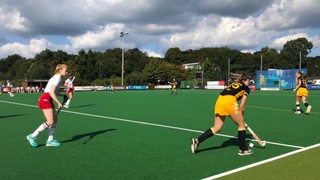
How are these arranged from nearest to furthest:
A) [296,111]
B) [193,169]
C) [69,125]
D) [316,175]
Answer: [316,175], [193,169], [69,125], [296,111]

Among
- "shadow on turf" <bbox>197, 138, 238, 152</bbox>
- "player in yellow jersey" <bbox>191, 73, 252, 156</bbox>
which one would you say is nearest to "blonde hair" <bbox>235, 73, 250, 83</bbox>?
"player in yellow jersey" <bbox>191, 73, 252, 156</bbox>

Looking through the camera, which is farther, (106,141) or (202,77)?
(202,77)

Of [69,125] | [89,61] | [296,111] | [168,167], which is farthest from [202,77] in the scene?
[168,167]

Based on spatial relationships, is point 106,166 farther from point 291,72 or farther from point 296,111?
Answer: point 291,72

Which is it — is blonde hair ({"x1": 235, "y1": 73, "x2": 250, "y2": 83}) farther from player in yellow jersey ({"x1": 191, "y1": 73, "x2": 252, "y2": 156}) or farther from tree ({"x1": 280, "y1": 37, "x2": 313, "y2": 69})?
tree ({"x1": 280, "y1": 37, "x2": 313, "y2": 69})

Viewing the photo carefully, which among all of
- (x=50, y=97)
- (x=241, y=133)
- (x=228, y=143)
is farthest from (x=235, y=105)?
(x=50, y=97)

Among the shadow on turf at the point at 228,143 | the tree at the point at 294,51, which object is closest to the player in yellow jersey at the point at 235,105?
the shadow on turf at the point at 228,143

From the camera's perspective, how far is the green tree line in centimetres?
10231

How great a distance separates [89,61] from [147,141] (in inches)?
4002

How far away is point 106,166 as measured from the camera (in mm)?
6520

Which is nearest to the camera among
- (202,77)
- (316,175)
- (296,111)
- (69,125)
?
(316,175)

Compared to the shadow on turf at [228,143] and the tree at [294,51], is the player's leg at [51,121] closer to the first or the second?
the shadow on turf at [228,143]

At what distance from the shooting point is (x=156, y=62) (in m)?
95.8

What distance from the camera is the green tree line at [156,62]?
102 meters
